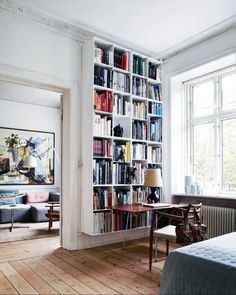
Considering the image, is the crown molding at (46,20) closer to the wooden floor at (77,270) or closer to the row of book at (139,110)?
the row of book at (139,110)

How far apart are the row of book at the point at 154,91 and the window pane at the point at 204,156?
835mm

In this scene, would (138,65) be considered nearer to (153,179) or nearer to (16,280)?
(153,179)

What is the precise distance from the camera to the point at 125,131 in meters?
4.46

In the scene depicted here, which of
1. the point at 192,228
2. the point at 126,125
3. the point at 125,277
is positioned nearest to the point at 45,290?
the point at 125,277

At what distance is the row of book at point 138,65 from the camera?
4.52m

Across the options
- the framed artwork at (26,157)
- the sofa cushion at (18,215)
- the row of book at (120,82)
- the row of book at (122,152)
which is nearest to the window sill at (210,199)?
the row of book at (122,152)

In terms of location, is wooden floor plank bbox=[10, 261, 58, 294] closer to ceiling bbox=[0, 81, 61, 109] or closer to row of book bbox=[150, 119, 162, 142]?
row of book bbox=[150, 119, 162, 142]

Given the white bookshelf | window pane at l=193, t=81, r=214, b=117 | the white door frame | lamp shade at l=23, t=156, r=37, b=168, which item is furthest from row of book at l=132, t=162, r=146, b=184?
lamp shade at l=23, t=156, r=37, b=168

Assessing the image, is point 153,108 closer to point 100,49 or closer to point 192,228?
point 100,49

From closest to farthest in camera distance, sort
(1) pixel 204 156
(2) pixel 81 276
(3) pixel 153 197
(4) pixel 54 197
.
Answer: (2) pixel 81 276
(3) pixel 153 197
(1) pixel 204 156
(4) pixel 54 197

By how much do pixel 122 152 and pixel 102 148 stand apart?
37 centimetres

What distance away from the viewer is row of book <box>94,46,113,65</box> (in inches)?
160

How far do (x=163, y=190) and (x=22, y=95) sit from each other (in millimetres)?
4310

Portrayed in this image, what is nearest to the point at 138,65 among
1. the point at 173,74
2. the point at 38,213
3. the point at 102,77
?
the point at 173,74
